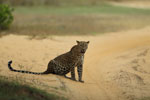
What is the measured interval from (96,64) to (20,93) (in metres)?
5.63

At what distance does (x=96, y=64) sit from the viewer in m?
13.0

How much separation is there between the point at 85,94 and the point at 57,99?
1293 millimetres

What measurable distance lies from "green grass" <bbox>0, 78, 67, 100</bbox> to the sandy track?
90 centimetres

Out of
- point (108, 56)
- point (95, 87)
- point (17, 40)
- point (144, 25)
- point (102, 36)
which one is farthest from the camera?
point (144, 25)

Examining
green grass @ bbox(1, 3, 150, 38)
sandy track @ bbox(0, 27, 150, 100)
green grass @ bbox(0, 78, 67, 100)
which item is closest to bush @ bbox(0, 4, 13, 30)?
green grass @ bbox(1, 3, 150, 38)

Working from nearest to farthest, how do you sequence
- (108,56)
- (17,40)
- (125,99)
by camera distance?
(125,99) < (108,56) < (17,40)

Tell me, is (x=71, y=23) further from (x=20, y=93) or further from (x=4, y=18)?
(x=20, y=93)

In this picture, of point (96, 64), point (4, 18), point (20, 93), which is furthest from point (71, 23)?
point (20, 93)

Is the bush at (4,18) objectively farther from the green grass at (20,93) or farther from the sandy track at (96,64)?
the green grass at (20,93)

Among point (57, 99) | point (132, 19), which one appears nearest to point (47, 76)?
point (57, 99)

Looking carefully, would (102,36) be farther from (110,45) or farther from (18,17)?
(18,17)

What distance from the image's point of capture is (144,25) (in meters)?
22.6

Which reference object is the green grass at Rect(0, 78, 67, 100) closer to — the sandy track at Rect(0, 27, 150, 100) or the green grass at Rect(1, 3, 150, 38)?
the sandy track at Rect(0, 27, 150, 100)

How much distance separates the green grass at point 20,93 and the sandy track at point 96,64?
35.6 inches
